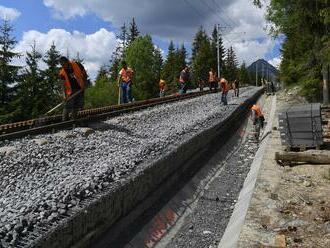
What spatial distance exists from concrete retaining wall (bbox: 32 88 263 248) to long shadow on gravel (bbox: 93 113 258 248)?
16 cm

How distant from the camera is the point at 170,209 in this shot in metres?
9.70

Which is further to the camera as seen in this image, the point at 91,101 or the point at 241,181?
the point at 91,101

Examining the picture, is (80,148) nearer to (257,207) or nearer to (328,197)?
(257,207)

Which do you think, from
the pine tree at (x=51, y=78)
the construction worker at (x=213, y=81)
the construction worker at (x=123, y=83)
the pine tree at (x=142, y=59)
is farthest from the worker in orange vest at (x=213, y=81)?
the pine tree at (x=142, y=59)

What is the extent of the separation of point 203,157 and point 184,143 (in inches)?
87.3

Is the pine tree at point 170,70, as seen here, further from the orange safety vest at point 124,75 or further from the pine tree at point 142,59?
the orange safety vest at point 124,75

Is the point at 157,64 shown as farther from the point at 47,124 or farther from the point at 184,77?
the point at 47,124

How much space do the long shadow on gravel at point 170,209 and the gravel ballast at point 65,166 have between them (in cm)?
78

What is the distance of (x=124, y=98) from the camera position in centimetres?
2134

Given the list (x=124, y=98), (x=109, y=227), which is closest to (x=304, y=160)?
(x=109, y=227)

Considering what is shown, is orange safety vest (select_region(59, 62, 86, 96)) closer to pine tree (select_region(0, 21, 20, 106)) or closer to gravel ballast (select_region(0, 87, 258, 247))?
gravel ballast (select_region(0, 87, 258, 247))

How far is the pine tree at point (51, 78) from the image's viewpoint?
43.2m

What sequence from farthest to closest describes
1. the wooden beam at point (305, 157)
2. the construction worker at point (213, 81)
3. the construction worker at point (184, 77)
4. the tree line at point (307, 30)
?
the construction worker at point (213, 81)
the construction worker at point (184, 77)
the tree line at point (307, 30)
the wooden beam at point (305, 157)

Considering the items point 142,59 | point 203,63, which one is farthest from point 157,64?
point 203,63
